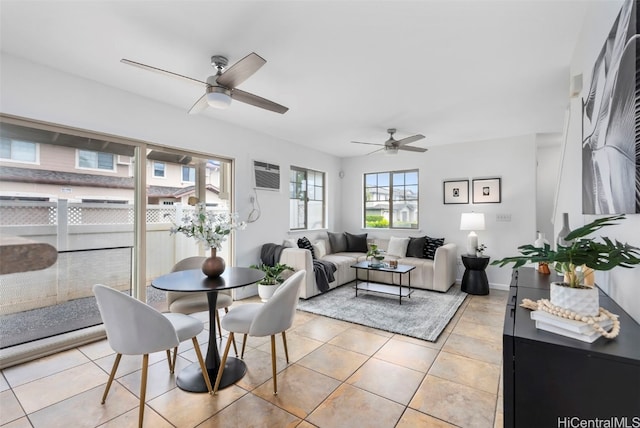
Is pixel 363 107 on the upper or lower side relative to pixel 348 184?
upper

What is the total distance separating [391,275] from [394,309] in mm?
1263

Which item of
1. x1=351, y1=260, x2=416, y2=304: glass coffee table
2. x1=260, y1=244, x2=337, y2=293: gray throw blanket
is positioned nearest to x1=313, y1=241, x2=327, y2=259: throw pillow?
x1=260, y1=244, x2=337, y2=293: gray throw blanket

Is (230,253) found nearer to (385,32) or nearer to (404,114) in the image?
(404,114)

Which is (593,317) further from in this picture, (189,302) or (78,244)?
(78,244)

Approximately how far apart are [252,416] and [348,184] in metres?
5.36

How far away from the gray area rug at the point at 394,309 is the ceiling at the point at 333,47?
255 centimetres

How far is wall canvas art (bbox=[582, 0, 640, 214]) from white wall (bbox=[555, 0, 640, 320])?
11 cm

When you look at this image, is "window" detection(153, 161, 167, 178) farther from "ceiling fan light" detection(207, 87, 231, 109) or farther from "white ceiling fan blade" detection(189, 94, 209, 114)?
"ceiling fan light" detection(207, 87, 231, 109)

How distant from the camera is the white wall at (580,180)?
4.01 ft

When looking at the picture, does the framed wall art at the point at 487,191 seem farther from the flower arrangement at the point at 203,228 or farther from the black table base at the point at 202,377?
the black table base at the point at 202,377

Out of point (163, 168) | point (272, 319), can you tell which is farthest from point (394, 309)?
point (163, 168)

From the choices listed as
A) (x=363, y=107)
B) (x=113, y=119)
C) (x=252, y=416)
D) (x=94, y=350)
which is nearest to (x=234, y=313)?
(x=252, y=416)

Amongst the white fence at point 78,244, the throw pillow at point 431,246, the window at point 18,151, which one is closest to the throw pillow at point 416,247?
the throw pillow at point 431,246

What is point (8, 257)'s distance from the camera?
343 mm
